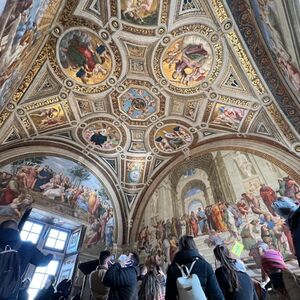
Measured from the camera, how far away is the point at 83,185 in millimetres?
12062

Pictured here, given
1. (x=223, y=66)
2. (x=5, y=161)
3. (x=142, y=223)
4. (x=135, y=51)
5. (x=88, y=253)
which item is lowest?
(x=88, y=253)

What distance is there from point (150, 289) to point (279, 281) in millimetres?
2104

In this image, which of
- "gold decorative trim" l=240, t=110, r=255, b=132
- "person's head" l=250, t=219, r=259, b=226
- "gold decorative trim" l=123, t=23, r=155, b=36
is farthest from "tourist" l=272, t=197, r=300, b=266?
"gold decorative trim" l=123, t=23, r=155, b=36

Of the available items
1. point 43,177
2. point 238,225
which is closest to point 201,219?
point 238,225

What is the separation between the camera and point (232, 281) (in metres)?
2.66

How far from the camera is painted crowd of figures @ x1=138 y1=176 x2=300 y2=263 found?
792 cm

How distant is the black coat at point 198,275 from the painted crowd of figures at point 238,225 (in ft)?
20.3

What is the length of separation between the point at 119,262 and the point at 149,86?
804cm

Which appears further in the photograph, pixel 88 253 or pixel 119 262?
pixel 88 253

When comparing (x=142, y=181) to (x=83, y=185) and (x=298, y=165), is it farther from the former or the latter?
(x=298, y=165)

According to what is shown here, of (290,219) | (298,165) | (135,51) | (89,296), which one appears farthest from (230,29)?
(89,296)

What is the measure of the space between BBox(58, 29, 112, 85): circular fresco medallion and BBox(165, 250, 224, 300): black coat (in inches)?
324

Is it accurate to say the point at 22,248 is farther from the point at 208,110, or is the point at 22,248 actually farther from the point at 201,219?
the point at 208,110

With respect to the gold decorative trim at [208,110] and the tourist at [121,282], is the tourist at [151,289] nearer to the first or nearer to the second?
the tourist at [121,282]
